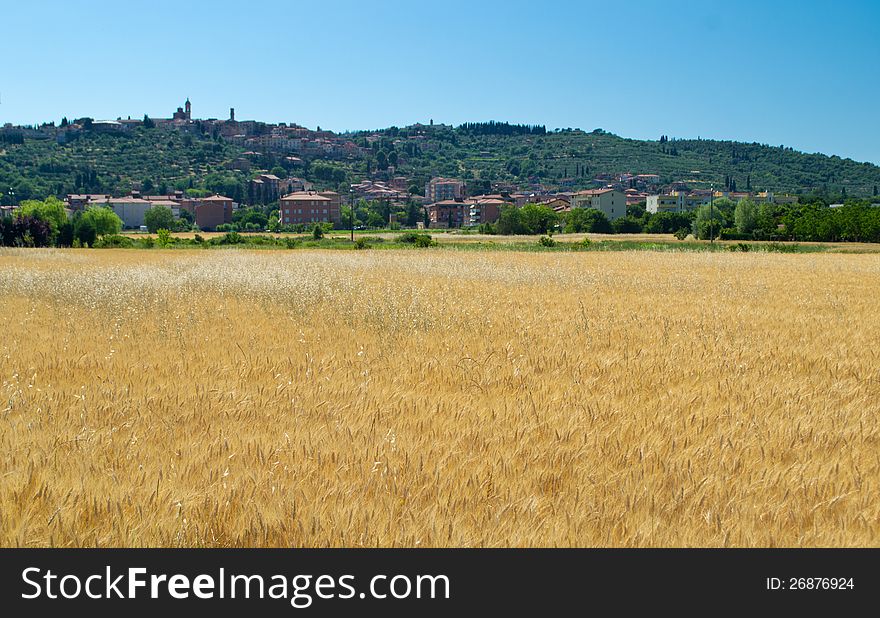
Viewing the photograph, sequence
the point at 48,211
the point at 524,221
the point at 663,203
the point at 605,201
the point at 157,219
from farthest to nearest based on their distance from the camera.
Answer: the point at 663,203 → the point at 605,201 → the point at 157,219 → the point at 524,221 → the point at 48,211

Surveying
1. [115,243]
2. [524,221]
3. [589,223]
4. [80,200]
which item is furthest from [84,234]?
[80,200]

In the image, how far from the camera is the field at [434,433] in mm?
3479

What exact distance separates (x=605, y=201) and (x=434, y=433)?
163579 millimetres

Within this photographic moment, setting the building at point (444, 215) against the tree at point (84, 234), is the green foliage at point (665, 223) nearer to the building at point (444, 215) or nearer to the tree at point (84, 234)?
the building at point (444, 215)

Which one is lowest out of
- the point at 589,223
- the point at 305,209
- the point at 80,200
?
the point at 589,223

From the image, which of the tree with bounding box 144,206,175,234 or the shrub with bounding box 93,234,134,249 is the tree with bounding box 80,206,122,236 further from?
the tree with bounding box 144,206,175,234

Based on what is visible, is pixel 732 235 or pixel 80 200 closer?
pixel 732 235

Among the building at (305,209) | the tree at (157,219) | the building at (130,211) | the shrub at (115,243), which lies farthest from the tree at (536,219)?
the building at (130,211)

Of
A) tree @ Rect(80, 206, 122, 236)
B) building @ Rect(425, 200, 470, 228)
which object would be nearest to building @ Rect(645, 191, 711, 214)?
building @ Rect(425, 200, 470, 228)

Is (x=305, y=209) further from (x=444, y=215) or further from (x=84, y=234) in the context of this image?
(x=84, y=234)

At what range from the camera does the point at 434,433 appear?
509cm

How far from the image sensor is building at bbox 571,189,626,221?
16075 cm
